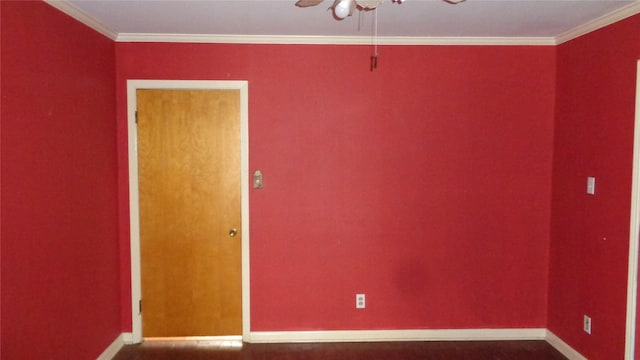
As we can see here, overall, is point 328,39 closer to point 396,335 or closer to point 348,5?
point 348,5

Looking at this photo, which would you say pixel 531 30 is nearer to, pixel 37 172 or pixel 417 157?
pixel 417 157

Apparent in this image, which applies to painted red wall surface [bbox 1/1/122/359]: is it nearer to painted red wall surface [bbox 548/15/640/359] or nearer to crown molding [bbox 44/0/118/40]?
crown molding [bbox 44/0/118/40]

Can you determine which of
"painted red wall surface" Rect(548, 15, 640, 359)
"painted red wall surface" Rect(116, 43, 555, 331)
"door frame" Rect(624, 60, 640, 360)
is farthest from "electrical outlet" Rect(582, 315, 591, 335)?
"painted red wall surface" Rect(116, 43, 555, 331)

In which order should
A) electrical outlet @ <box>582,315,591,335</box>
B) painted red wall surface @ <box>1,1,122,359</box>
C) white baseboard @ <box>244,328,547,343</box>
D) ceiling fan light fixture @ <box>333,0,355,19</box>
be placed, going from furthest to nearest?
white baseboard @ <box>244,328,547,343</box>, electrical outlet @ <box>582,315,591,335</box>, painted red wall surface @ <box>1,1,122,359</box>, ceiling fan light fixture @ <box>333,0,355,19</box>

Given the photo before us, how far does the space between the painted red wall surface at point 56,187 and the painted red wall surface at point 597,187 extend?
3.23m

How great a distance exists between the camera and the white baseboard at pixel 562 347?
3.19m

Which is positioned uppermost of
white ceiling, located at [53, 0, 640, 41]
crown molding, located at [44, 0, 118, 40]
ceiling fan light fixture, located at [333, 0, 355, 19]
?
white ceiling, located at [53, 0, 640, 41]

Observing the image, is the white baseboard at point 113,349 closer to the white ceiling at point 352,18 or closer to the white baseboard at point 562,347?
the white ceiling at point 352,18

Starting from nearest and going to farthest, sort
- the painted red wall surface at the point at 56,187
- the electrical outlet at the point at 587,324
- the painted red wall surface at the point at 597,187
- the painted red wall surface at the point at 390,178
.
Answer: the painted red wall surface at the point at 56,187, the painted red wall surface at the point at 597,187, the electrical outlet at the point at 587,324, the painted red wall surface at the point at 390,178

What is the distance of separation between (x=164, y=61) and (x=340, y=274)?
2.04 m

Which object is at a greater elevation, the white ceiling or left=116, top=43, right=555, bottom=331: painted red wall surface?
the white ceiling

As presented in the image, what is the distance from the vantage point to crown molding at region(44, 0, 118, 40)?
2.51 meters

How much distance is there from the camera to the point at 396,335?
3543 mm

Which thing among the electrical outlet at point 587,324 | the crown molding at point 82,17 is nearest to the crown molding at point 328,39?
the crown molding at point 82,17
